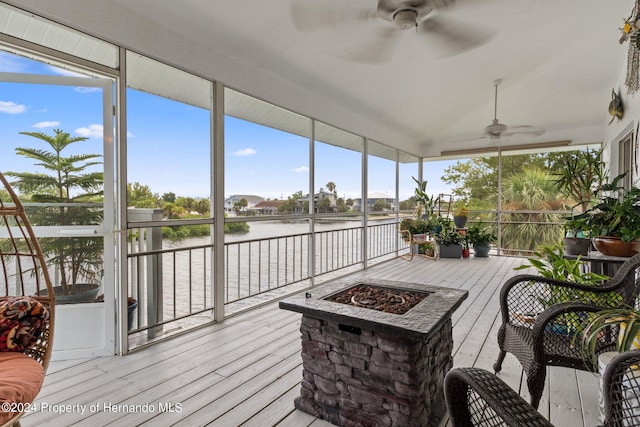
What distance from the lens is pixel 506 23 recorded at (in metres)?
3.40

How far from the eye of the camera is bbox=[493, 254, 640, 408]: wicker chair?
1.50m

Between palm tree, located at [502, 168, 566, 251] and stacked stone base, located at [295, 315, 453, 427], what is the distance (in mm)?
6123

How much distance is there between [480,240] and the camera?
6.68 m

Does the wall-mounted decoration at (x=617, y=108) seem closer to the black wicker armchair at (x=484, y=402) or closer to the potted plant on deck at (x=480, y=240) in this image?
the potted plant on deck at (x=480, y=240)

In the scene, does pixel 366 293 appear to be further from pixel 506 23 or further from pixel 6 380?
pixel 506 23

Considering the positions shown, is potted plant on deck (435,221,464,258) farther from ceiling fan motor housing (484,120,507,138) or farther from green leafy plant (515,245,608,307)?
green leafy plant (515,245,608,307)

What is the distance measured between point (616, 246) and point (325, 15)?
269 cm

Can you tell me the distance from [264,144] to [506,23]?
112 inches

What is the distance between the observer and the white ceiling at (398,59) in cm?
225

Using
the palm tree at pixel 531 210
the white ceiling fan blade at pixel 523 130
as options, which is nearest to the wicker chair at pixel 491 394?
the white ceiling fan blade at pixel 523 130

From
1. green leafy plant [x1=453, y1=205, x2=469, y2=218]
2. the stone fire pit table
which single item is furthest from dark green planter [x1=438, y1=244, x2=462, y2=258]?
the stone fire pit table

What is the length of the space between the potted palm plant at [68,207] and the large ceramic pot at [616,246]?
3795 mm

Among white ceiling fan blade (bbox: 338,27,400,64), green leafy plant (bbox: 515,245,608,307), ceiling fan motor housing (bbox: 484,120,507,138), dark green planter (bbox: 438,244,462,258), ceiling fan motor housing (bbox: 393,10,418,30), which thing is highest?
white ceiling fan blade (bbox: 338,27,400,64)

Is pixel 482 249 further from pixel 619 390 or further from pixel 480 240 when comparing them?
pixel 619 390
